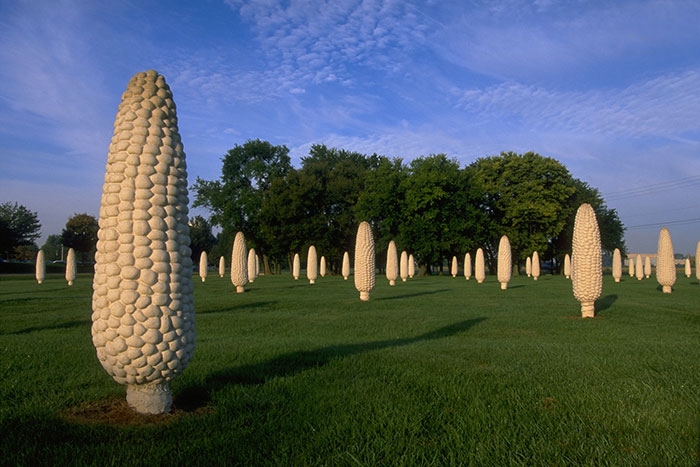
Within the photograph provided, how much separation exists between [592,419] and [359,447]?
2433 millimetres

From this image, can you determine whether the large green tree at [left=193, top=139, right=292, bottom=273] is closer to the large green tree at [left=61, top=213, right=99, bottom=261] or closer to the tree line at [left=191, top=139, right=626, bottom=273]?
the tree line at [left=191, top=139, right=626, bottom=273]

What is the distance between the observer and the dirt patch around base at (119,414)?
4.91 meters

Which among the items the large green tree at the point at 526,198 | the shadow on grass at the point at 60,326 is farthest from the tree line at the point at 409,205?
the shadow on grass at the point at 60,326

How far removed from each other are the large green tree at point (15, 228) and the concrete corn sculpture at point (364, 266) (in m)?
58.5

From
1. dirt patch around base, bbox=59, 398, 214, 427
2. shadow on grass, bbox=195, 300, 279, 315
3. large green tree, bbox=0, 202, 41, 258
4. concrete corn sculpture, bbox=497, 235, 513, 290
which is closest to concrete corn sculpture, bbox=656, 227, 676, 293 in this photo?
concrete corn sculpture, bbox=497, 235, 513, 290

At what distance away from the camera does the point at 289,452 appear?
14.0 ft

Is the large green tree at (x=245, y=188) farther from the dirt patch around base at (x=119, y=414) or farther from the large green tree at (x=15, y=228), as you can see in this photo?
the dirt patch around base at (x=119, y=414)

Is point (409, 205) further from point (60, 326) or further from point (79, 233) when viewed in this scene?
point (79, 233)

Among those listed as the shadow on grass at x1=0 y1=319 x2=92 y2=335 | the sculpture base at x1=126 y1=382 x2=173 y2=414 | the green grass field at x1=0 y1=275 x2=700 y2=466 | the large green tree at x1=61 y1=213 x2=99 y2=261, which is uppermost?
the large green tree at x1=61 y1=213 x2=99 y2=261

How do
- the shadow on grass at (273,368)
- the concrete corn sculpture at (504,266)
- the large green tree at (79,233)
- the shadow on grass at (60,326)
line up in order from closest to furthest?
1. the shadow on grass at (273,368)
2. the shadow on grass at (60,326)
3. the concrete corn sculpture at (504,266)
4. the large green tree at (79,233)

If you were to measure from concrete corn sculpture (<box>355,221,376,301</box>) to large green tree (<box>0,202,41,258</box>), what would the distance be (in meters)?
Result: 58.5

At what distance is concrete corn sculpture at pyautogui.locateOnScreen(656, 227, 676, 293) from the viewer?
27656 millimetres

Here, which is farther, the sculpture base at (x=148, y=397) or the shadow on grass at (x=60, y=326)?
the shadow on grass at (x=60, y=326)

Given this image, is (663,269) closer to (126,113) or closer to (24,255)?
(126,113)
